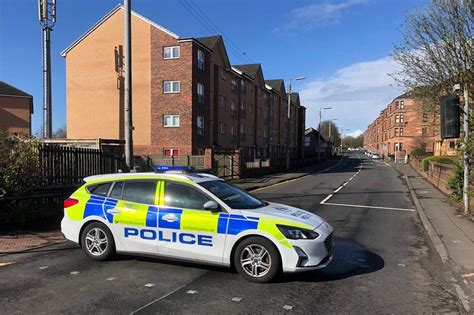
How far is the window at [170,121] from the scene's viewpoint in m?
36.0

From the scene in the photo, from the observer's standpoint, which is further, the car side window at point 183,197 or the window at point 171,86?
the window at point 171,86

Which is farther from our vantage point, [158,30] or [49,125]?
[158,30]

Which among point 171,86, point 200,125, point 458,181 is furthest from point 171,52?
point 458,181

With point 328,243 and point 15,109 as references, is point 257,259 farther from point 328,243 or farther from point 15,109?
point 15,109

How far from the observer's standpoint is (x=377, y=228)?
37.2 ft

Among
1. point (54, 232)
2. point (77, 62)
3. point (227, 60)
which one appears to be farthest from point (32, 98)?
point (54, 232)

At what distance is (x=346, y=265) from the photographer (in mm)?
7207

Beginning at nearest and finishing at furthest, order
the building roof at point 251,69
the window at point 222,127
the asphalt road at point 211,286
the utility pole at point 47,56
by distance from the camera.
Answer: the asphalt road at point 211,286 → the utility pole at point 47,56 → the window at point 222,127 → the building roof at point 251,69

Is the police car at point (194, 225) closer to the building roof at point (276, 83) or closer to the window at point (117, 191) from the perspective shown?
the window at point (117, 191)

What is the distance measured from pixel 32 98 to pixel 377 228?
5697cm

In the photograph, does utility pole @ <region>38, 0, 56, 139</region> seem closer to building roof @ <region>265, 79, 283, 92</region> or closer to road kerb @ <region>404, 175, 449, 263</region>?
road kerb @ <region>404, 175, 449, 263</region>

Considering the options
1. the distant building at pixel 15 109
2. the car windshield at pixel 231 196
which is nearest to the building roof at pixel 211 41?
the distant building at pixel 15 109

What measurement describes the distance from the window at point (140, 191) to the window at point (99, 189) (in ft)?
1.25

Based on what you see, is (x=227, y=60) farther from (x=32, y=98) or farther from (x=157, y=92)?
(x=32, y=98)
